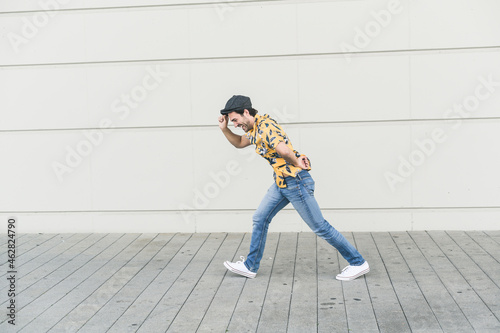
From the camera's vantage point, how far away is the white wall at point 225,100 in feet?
25.8

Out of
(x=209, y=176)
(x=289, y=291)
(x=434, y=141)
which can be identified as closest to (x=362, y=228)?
(x=434, y=141)

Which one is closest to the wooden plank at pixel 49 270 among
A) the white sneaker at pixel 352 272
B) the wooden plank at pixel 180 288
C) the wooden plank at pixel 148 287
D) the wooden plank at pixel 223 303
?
the wooden plank at pixel 148 287

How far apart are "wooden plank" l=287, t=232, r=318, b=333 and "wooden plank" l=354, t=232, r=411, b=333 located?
488mm

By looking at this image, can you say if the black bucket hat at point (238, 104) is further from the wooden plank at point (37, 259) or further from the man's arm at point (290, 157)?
the wooden plank at point (37, 259)

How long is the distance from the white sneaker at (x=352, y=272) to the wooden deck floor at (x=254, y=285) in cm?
7

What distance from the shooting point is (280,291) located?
5715mm

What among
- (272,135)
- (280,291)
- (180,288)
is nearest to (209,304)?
(180,288)

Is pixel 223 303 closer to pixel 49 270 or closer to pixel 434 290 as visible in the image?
pixel 434 290

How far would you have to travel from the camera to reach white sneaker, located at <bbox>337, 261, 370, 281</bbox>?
596cm

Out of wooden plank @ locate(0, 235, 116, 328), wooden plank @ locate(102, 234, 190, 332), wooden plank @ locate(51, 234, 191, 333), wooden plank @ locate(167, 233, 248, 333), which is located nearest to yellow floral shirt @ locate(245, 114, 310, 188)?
wooden plank @ locate(167, 233, 248, 333)

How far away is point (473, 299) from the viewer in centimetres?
530

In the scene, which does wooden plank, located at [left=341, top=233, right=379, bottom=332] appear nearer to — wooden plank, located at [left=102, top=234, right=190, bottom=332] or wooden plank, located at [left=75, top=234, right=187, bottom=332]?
wooden plank, located at [left=102, top=234, right=190, bottom=332]

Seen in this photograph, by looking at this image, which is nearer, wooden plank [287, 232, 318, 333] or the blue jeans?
wooden plank [287, 232, 318, 333]

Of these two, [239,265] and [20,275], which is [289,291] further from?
[20,275]
